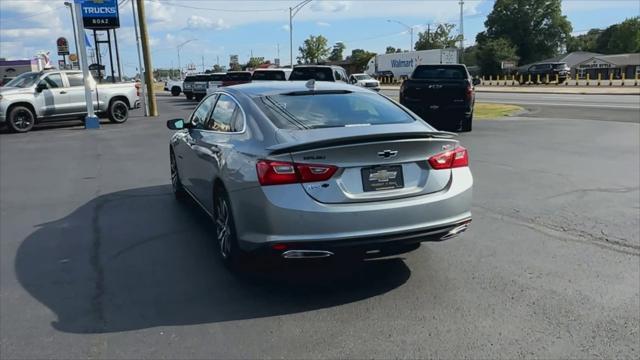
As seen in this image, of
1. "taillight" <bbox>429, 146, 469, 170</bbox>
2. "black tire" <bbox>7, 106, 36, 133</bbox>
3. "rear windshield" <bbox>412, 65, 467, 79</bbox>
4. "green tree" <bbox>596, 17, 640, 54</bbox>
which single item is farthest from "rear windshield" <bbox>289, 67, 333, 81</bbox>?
"green tree" <bbox>596, 17, 640, 54</bbox>

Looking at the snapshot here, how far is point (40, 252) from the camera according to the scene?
5.39 m

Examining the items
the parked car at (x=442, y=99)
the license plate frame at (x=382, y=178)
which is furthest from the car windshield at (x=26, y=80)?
the license plate frame at (x=382, y=178)

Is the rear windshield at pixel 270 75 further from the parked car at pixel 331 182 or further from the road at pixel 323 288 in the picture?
the parked car at pixel 331 182

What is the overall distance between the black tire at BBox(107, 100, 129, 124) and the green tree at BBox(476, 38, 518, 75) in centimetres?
7906

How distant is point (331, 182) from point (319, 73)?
16.5 meters

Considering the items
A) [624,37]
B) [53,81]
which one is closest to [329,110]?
[53,81]

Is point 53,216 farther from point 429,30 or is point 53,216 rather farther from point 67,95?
point 429,30

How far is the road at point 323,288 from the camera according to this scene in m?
3.54

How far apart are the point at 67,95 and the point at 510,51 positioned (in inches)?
3448

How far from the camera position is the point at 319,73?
65.3ft

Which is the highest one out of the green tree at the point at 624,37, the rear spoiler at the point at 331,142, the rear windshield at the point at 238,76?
the green tree at the point at 624,37

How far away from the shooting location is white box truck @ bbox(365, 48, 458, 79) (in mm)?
61916

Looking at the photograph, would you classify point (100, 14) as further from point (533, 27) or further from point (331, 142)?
point (533, 27)

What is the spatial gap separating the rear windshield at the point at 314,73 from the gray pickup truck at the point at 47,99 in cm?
680
